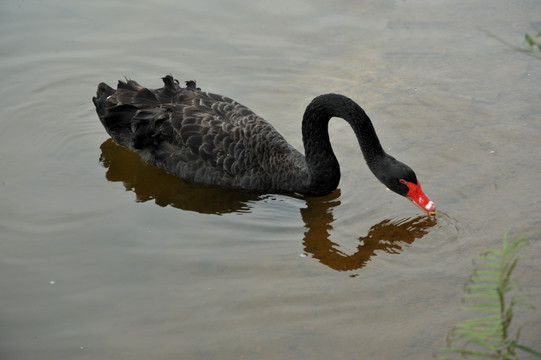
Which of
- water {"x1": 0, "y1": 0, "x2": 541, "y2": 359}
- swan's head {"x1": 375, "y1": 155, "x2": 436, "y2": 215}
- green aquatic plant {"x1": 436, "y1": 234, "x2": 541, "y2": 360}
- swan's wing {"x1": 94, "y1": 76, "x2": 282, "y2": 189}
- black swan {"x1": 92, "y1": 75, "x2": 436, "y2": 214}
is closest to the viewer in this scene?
green aquatic plant {"x1": 436, "y1": 234, "x2": 541, "y2": 360}

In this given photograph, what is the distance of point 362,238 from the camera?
5938 millimetres

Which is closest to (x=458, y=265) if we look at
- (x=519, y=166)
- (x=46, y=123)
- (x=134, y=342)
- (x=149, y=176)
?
(x=519, y=166)

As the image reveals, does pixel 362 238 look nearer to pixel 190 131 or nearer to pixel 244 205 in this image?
pixel 244 205

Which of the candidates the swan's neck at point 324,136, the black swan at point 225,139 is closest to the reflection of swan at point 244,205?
the black swan at point 225,139

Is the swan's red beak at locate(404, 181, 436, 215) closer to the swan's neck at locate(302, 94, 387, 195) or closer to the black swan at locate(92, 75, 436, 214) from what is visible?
the black swan at locate(92, 75, 436, 214)

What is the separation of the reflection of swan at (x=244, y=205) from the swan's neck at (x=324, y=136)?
0.78ft

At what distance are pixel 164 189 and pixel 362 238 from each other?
2.06m

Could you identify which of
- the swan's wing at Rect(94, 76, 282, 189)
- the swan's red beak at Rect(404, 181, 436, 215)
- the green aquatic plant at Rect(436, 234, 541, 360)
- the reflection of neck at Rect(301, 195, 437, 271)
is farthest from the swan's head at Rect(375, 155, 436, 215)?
the green aquatic plant at Rect(436, 234, 541, 360)

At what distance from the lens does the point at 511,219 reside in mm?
5895

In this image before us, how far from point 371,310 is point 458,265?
875 millimetres

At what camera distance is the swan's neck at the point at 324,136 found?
20.6 ft

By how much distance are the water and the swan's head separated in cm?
25

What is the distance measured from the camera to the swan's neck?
6276 millimetres

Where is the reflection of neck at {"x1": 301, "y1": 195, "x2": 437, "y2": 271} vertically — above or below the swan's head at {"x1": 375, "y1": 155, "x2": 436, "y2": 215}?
below
